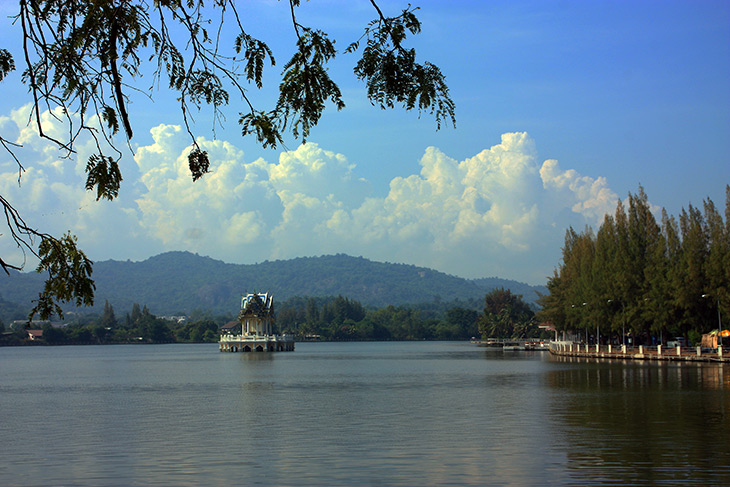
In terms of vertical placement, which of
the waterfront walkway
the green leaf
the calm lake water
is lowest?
the calm lake water

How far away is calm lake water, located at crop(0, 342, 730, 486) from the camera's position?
1845cm

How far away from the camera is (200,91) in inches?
388

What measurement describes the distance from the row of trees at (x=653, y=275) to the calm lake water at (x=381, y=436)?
63.3 ft

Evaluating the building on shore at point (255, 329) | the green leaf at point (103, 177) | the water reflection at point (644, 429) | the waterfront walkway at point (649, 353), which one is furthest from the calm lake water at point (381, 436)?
the building on shore at point (255, 329)

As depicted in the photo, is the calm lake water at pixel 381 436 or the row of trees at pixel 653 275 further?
the row of trees at pixel 653 275

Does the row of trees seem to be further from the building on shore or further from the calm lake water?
the building on shore

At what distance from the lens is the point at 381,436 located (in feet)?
82.9

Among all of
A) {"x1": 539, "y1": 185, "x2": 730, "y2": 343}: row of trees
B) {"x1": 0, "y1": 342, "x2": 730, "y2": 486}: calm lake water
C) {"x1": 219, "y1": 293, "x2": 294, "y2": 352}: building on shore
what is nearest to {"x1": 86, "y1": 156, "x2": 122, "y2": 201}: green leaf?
{"x1": 0, "y1": 342, "x2": 730, "y2": 486}: calm lake water

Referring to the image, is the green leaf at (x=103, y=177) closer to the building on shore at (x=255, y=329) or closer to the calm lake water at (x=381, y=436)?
the calm lake water at (x=381, y=436)

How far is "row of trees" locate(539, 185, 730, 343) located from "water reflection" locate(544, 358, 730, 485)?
1929 centimetres

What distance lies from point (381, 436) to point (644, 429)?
8.24m

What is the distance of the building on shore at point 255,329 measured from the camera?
140375mm

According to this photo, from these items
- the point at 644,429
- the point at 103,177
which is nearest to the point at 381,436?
the point at 644,429

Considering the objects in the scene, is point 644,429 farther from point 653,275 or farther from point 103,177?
point 653,275
